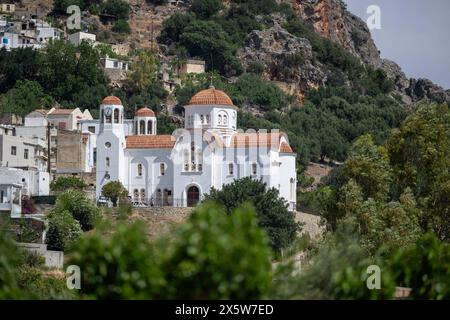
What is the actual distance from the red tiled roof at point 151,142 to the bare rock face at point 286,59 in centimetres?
4603

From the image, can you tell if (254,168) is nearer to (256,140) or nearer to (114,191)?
(256,140)

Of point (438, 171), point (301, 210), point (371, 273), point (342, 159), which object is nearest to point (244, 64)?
point (342, 159)

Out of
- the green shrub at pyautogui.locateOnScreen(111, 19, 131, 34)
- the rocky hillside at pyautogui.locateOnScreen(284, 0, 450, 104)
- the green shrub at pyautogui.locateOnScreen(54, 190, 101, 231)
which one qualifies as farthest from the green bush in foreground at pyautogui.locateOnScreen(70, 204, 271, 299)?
the rocky hillside at pyautogui.locateOnScreen(284, 0, 450, 104)

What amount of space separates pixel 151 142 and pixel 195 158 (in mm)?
3003

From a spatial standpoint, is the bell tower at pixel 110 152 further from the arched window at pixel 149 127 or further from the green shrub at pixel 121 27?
the green shrub at pixel 121 27

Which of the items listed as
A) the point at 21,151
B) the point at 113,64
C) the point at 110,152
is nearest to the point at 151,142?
the point at 110,152

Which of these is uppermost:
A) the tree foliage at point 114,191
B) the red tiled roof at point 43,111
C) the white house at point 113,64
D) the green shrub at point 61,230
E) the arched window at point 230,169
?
the white house at point 113,64

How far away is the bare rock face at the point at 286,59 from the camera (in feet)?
425

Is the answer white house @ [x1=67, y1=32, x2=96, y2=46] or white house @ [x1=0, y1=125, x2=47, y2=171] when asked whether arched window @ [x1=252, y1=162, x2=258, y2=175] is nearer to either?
white house @ [x1=0, y1=125, x2=47, y2=171]

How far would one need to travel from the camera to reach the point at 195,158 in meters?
82.1

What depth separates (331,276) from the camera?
29094mm

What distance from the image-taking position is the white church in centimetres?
8175

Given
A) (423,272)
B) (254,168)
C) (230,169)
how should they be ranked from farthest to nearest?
(230,169), (254,168), (423,272)

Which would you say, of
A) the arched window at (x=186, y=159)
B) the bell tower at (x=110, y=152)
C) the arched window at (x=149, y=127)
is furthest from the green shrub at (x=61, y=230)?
the arched window at (x=149, y=127)
